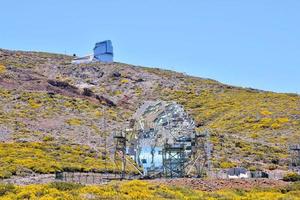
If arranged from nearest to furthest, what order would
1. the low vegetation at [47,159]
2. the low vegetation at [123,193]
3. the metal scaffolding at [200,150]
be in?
the low vegetation at [123,193]
the metal scaffolding at [200,150]
the low vegetation at [47,159]

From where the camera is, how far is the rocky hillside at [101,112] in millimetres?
56062

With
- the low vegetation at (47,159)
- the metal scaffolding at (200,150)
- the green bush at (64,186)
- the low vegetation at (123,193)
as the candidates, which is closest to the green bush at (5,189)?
the low vegetation at (123,193)

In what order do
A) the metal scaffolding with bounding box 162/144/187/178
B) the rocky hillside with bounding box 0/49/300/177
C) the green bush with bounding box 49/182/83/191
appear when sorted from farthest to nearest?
1. the rocky hillside with bounding box 0/49/300/177
2. the metal scaffolding with bounding box 162/144/187/178
3. the green bush with bounding box 49/182/83/191

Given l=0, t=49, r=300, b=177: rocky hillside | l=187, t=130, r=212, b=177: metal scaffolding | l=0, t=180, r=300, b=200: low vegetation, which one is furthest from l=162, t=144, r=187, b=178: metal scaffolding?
l=0, t=180, r=300, b=200: low vegetation

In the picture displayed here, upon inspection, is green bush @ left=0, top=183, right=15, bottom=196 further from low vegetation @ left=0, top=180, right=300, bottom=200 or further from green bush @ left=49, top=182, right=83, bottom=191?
green bush @ left=49, top=182, right=83, bottom=191

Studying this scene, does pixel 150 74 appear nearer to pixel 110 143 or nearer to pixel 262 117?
pixel 262 117

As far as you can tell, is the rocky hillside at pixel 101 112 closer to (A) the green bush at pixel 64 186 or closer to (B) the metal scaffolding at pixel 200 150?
(B) the metal scaffolding at pixel 200 150

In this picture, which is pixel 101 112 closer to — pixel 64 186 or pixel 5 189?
pixel 64 186

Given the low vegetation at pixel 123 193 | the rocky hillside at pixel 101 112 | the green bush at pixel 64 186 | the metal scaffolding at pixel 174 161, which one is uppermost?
the rocky hillside at pixel 101 112

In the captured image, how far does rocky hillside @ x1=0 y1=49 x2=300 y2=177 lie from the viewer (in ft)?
184

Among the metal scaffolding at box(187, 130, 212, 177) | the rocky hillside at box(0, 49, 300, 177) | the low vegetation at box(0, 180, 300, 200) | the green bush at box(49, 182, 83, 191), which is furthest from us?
the rocky hillside at box(0, 49, 300, 177)

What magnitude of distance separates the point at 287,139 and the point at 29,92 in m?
44.0

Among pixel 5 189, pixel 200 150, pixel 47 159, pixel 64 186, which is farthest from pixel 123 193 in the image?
pixel 47 159

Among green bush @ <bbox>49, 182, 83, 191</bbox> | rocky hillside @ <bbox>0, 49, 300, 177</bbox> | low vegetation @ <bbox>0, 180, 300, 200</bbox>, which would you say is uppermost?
rocky hillside @ <bbox>0, 49, 300, 177</bbox>
